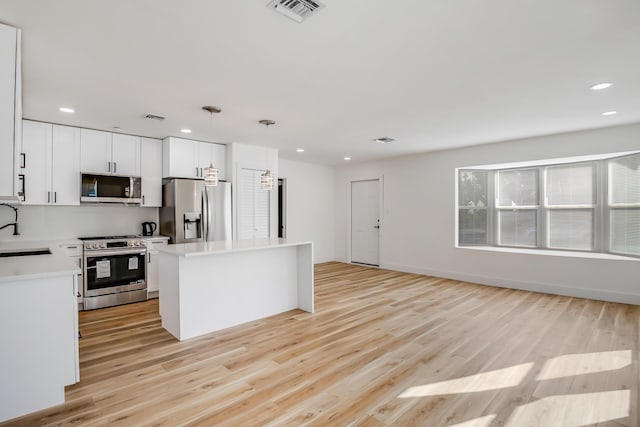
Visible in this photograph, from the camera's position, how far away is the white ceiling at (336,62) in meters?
1.92

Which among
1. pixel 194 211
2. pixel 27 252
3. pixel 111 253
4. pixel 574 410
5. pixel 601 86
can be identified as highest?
pixel 601 86

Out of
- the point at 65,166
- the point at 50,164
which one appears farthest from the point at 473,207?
the point at 50,164

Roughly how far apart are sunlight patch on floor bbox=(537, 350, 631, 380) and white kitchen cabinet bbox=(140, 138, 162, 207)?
17.4 ft

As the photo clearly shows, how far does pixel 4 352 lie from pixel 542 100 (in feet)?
16.6

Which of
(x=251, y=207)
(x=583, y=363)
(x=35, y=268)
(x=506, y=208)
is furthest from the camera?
(x=506, y=208)

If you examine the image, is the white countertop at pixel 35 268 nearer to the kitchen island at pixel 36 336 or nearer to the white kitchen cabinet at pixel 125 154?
the kitchen island at pixel 36 336

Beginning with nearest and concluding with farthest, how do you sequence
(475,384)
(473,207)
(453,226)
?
(475,384)
(453,226)
(473,207)

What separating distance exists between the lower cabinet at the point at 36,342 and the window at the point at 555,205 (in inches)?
234

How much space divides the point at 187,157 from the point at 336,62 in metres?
3.46

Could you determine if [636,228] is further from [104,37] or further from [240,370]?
[104,37]

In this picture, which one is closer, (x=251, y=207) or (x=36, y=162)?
(x=36, y=162)

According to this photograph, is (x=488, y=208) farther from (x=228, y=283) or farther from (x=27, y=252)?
(x=27, y=252)

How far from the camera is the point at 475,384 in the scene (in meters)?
2.35

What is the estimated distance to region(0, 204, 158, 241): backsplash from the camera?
422 cm
